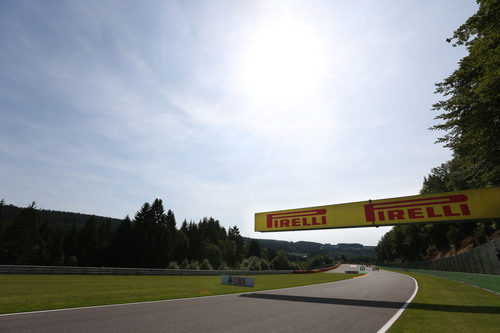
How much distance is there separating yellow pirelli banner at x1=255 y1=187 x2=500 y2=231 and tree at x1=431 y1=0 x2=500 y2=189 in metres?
2.76

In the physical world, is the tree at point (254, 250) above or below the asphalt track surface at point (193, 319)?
above

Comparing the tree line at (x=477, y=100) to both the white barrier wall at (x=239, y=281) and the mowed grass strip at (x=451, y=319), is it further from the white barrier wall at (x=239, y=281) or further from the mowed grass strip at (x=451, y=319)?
the white barrier wall at (x=239, y=281)

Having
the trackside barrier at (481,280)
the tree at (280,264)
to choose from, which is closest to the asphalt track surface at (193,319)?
the trackside barrier at (481,280)

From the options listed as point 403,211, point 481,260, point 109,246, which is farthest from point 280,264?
point 403,211

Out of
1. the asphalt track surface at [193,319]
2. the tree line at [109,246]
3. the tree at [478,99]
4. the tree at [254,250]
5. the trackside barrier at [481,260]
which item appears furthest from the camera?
the tree at [254,250]

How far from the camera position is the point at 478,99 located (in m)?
12.9

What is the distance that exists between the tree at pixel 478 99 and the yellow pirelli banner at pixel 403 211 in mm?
2756

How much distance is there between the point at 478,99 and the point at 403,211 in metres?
7.27

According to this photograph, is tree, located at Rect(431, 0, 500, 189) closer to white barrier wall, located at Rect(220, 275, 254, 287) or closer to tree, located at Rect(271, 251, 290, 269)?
white barrier wall, located at Rect(220, 275, 254, 287)

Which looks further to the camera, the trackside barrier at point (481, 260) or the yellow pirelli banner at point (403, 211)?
the trackside barrier at point (481, 260)

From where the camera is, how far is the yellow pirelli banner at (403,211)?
42.3 feet

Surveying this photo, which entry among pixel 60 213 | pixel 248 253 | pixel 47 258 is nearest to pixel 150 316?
pixel 47 258

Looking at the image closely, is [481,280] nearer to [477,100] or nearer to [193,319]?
[477,100]

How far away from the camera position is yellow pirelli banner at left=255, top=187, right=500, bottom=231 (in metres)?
12.9
